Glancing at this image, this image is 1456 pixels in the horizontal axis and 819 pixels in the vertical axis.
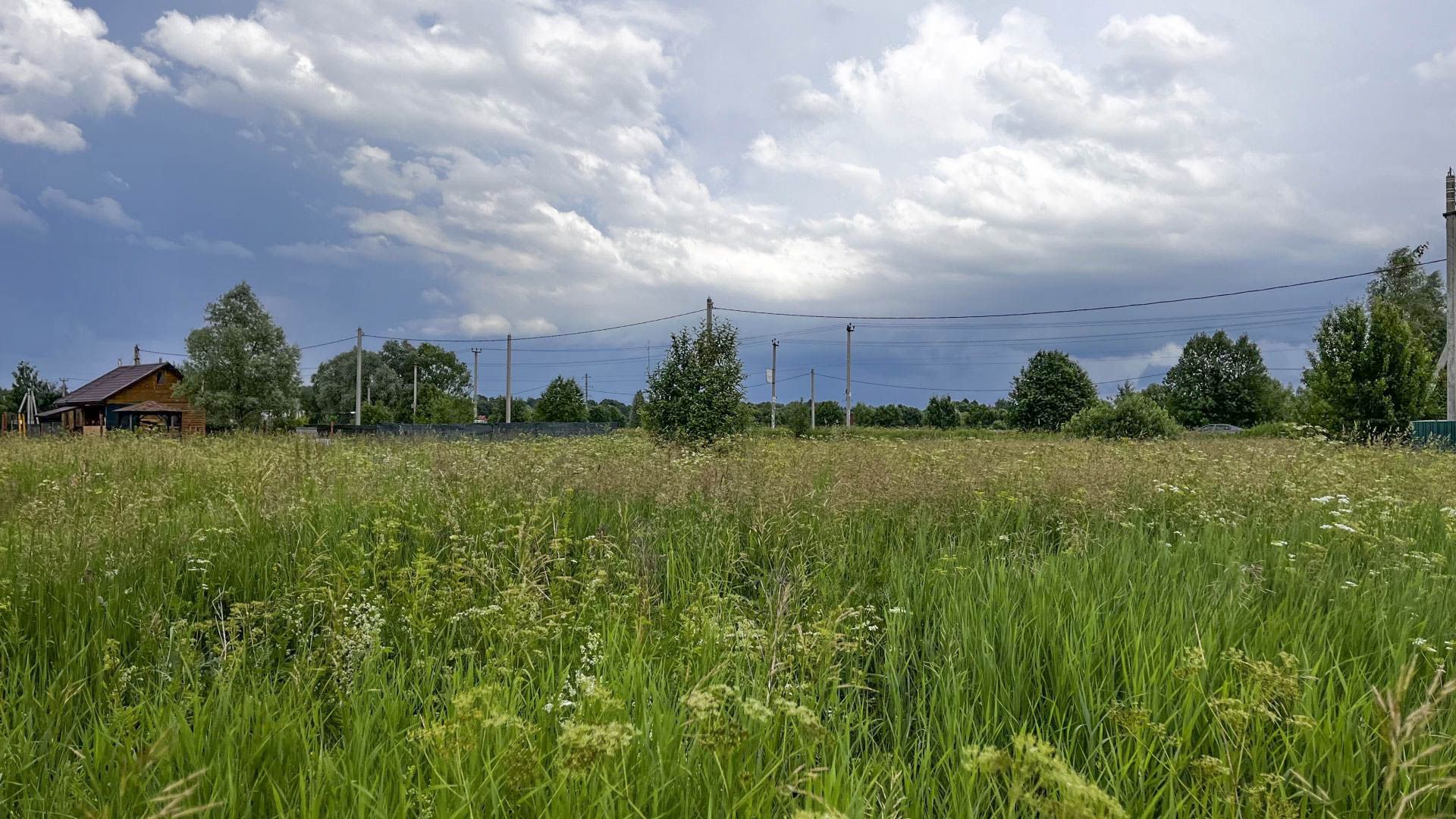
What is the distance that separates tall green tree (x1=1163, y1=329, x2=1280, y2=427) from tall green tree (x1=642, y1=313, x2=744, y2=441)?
59.3 m

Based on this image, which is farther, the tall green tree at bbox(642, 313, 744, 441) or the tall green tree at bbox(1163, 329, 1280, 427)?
the tall green tree at bbox(1163, 329, 1280, 427)

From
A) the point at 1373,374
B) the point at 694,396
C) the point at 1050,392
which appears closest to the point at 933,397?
the point at 1050,392

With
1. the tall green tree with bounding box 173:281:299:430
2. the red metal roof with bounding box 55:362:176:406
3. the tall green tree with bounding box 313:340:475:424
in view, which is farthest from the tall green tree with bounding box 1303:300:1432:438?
the red metal roof with bounding box 55:362:176:406

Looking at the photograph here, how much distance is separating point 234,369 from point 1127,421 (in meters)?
45.8

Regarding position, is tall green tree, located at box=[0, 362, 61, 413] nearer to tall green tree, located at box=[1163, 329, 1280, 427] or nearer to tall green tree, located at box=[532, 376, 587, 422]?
tall green tree, located at box=[532, 376, 587, 422]

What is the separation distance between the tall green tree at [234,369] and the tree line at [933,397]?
0.24 feet

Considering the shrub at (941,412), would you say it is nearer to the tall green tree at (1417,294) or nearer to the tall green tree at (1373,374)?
the tall green tree at (1417,294)

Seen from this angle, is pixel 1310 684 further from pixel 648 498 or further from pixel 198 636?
pixel 198 636

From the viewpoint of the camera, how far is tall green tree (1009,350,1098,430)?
38.7 m

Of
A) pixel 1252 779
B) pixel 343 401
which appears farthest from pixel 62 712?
pixel 343 401

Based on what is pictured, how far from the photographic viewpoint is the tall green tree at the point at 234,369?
41062 mm

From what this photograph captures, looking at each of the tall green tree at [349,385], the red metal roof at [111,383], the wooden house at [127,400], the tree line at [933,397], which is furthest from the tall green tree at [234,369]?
the tall green tree at [349,385]

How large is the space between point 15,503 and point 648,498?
5804mm

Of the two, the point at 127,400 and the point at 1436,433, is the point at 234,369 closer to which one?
the point at 127,400
